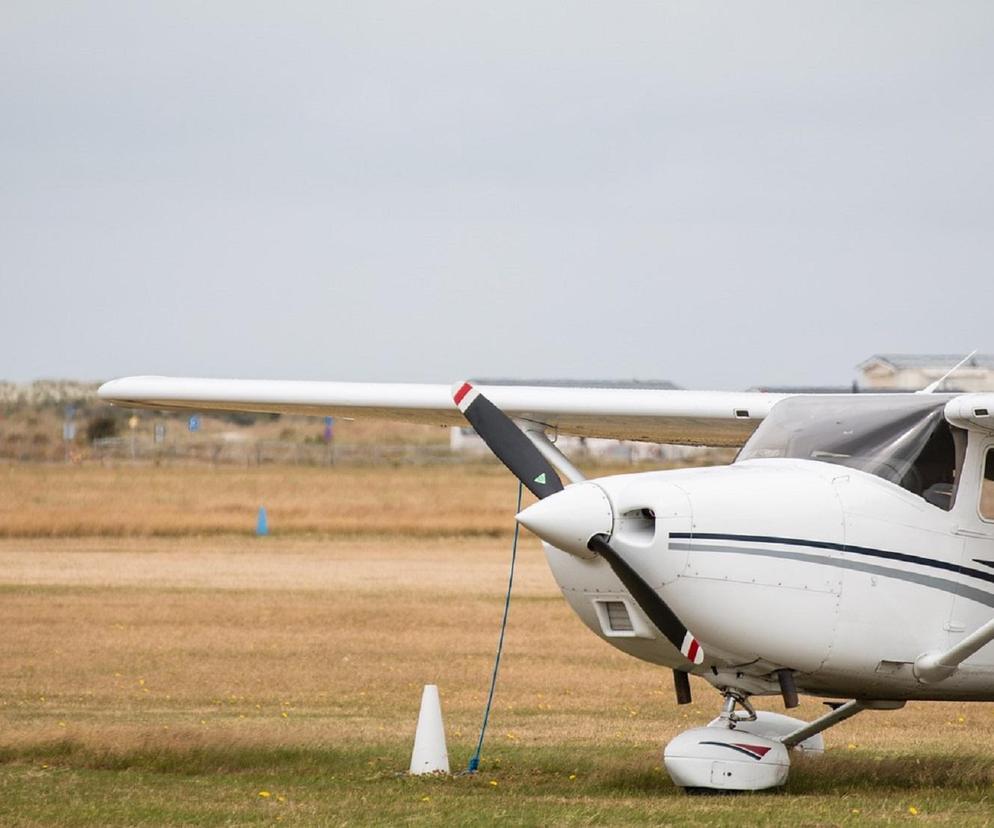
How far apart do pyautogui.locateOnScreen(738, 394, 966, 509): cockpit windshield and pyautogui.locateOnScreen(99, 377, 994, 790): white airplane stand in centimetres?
Result: 1

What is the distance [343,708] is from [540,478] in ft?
20.1

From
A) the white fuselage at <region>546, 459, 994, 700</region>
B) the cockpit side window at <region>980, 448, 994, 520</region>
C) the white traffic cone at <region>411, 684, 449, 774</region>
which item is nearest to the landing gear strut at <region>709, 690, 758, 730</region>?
the white fuselage at <region>546, 459, 994, 700</region>

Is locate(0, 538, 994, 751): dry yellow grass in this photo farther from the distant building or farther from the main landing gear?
the distant building

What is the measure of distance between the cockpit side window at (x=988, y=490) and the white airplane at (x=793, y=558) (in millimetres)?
11

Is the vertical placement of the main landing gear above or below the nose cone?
below

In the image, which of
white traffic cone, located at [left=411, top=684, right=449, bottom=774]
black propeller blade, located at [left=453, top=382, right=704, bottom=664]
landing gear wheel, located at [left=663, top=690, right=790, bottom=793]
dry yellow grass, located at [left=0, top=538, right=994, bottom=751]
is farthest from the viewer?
dry yellow grass, located at [left=0, top=538, right=994, bottom=751]

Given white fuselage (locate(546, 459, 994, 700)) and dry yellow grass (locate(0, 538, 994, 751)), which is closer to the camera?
white fuselage (locate(546, 459, 994, 700))

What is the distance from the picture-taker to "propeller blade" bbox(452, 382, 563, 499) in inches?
432

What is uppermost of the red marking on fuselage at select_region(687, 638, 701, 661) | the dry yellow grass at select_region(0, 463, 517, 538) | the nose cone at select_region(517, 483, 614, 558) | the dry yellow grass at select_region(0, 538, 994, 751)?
the nose cone at select_region(517, 483, 614, 558)

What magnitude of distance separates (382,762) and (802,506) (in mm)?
3943

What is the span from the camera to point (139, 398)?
15141mm

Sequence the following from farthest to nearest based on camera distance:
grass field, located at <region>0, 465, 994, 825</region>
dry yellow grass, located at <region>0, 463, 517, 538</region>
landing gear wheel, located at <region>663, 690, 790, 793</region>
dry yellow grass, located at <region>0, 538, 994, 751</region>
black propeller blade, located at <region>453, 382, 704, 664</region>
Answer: dry yellow grass, located at <region>0, 463, 517, 538</region>, dry yellow grass, located at <region>0, 538, 994, 751</region>, landing gear wheel, located at <region>663, 690, 790, 793</region>, grass field, located at <region>0, 465, 994, 825</region>, black propeller blade, located at <region>453, 382, 704, 664</region>

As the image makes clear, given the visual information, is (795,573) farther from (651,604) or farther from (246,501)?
(246,501)

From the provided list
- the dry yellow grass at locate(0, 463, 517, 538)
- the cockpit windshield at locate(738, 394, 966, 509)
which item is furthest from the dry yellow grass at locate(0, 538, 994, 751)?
the dry yellow grass at locate(0, 463, 517, 538)
